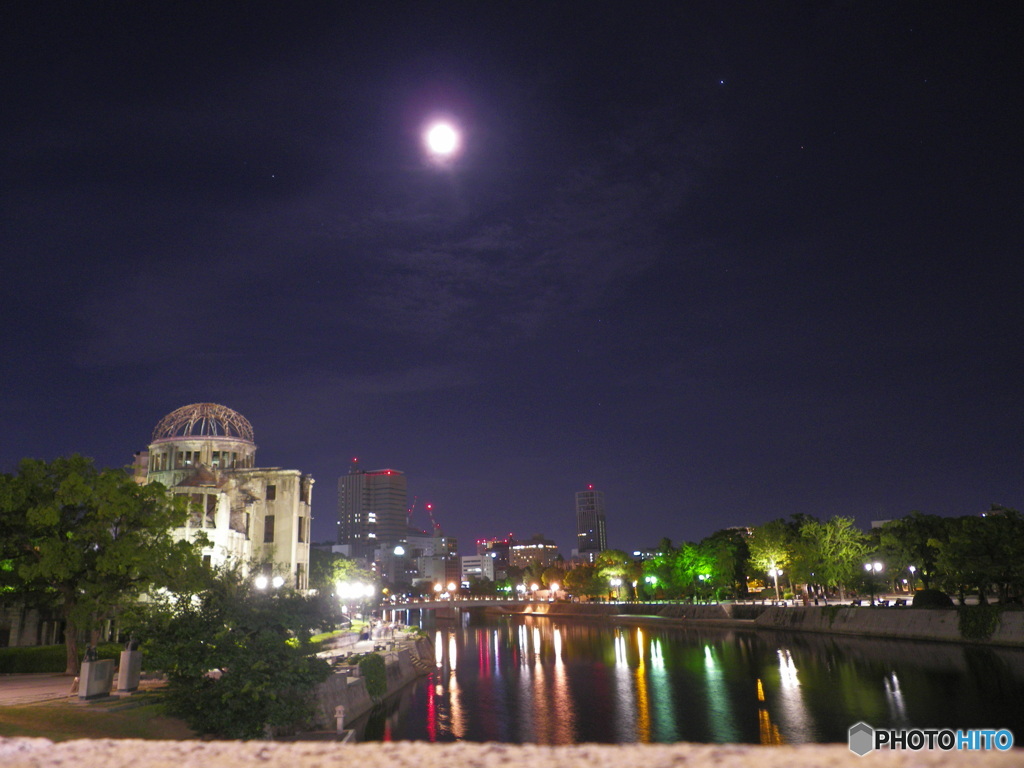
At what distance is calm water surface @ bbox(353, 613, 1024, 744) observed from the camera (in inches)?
1401

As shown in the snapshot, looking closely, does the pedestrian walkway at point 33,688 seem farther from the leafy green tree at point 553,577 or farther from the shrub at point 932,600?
the leafy green tree at point 553,577

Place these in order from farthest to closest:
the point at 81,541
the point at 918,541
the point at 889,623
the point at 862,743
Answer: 1. the point at 918,541
2. the point at 889,623
3. the point at 81,541
4. the point at 862,743

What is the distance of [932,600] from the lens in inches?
2534

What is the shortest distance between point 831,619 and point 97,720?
229 ft

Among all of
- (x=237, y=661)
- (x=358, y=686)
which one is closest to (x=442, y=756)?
(x=237, y=661)

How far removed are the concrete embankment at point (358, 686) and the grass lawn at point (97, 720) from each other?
682 cm

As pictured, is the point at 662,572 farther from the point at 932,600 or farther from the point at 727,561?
the point at 932,600

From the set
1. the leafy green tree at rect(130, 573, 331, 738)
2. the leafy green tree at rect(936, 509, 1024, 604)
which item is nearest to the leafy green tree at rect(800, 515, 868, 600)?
the leafy green tree at rect(936, 509, 1024, 604)

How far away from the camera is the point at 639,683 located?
51.6 metres

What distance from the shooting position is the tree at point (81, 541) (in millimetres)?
34719

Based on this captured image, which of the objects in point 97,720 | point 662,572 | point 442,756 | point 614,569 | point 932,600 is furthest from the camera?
point 614,569

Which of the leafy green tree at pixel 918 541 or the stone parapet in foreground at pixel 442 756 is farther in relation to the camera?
the leafy green tree at pixel 918 541

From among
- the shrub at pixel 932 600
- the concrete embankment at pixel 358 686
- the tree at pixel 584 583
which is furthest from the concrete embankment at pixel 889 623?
the tree at pixel 584 583
